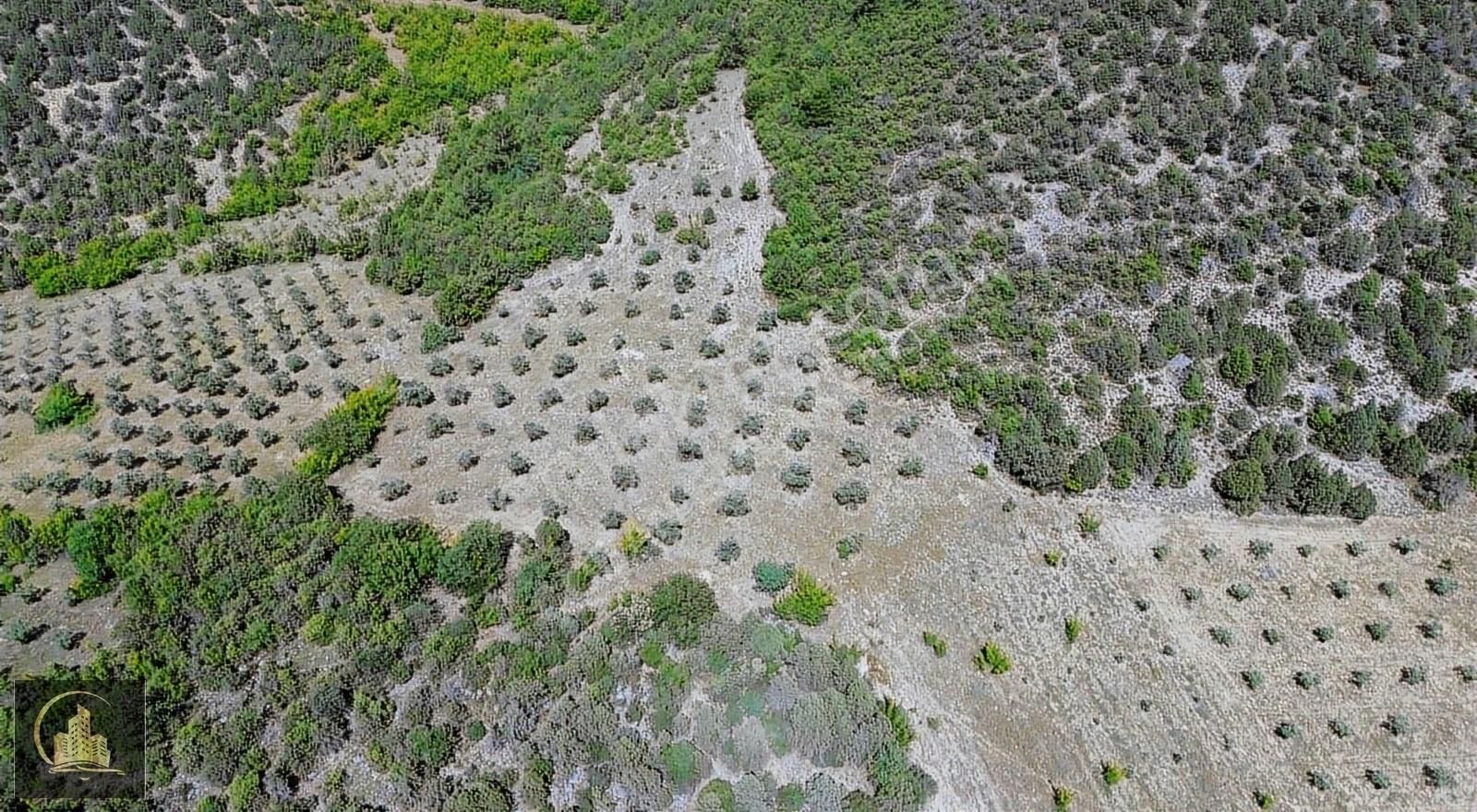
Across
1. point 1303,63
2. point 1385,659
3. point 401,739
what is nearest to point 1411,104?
point 1303,63

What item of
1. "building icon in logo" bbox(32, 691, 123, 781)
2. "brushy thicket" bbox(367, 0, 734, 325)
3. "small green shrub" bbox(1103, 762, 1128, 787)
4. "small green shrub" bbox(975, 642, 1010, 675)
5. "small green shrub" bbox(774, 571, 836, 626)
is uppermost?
"brushy thicket" bbox(367, 0, 734, 325)

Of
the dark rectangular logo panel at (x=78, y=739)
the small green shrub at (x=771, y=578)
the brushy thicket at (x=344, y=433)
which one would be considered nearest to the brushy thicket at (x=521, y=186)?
the brushy thicket at (x=344, y=433)

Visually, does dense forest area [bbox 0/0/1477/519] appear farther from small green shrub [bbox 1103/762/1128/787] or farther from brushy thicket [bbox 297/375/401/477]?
small green shrub [bbox 1103/762/1128/787]

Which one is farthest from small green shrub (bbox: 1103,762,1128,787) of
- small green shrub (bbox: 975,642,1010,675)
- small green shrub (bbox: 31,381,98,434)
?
small green shrub (bbox: 31,381,98,434)

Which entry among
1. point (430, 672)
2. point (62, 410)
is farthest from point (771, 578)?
point (62, 410)

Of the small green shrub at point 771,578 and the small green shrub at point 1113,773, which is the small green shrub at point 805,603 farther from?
the small green shrub at point 1113,773
